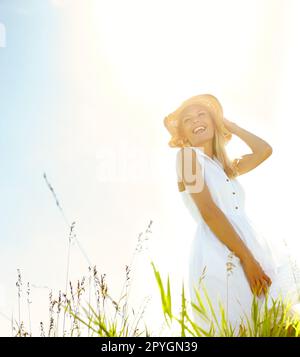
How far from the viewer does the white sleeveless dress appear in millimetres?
1818

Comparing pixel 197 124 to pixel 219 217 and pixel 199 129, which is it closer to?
pixel 199 129

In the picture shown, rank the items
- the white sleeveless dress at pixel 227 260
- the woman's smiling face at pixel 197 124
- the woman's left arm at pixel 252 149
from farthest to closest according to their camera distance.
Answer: the woman's left arm at pixel 252 149, the woman's smiling face at pixel 197 124, the white sleeveless dress at pixel 227 260

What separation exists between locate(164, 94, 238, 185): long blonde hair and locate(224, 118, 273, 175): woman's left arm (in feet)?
0.13

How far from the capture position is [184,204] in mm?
2109

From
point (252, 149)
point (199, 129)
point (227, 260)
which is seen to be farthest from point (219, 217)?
point (252, 149)

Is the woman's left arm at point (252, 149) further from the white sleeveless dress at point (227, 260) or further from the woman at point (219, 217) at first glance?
the white sleeveless dress at point (227, 260)

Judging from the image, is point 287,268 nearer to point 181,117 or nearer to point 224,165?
point 224,165

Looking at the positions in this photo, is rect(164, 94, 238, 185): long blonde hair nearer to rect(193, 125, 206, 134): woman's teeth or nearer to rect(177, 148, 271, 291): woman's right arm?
rect(193, 125, 206, 134): woman's teeth

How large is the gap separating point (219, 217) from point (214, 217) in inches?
0.7

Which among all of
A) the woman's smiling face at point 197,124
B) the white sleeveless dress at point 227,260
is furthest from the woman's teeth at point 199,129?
the white sleeveless dress at point 227,260

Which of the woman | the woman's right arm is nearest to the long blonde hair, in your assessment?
the woman

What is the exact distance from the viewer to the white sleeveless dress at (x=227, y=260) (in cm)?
182

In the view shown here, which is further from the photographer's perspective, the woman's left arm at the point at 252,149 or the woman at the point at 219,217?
the woman's left arm at the point at 252,149
